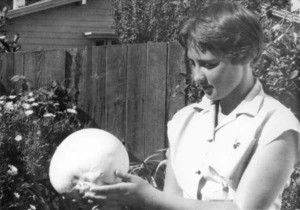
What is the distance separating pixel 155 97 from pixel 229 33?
2261 millimetres

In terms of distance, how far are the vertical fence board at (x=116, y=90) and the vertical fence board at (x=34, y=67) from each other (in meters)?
0.91

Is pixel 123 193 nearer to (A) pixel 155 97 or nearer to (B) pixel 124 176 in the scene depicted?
(B) pixel 124 176

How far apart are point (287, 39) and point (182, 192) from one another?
1.44 meters

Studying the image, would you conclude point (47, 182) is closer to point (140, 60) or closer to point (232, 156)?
point (140, 60)

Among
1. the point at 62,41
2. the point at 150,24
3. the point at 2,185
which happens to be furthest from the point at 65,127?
the point at 62,41

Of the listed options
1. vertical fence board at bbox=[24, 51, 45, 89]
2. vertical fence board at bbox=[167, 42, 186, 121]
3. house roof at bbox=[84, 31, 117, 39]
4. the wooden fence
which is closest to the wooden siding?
house roof at bbox=[84, 31, 117, 39]

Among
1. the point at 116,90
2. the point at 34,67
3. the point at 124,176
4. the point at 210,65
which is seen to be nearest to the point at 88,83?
the point at 116,90

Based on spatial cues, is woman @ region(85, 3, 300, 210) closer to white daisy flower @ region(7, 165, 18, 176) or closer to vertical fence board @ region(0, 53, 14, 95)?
white daisy flower @ region(7, 165, 18, 176)

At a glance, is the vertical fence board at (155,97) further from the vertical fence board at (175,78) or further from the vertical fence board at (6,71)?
the vertical fence board at (6,71)

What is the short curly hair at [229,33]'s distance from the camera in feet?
5.04

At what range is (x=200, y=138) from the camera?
5.41ft

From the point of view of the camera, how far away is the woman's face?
1542mm

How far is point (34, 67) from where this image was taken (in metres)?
5.02

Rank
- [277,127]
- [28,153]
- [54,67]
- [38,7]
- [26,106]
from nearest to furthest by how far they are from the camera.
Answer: [277,127] → [28,153] → [26,106] → [54,67] → [38,7]
